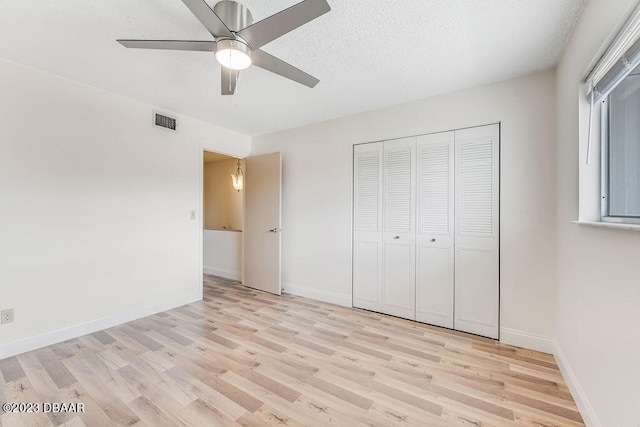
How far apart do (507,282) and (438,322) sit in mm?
786

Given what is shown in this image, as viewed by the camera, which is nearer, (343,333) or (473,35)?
(473,35)

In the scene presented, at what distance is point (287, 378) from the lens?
6.40 ft

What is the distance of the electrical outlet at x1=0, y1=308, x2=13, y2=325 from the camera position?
86.8 inches

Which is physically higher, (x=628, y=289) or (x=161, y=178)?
(x=161, y=178)

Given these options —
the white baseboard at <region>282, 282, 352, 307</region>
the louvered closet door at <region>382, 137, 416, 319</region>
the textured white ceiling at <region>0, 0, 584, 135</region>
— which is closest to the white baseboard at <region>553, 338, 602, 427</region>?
the louvered closet door at <region>382, 137, 416, 319</region>

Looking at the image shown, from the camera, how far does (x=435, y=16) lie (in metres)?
1.69

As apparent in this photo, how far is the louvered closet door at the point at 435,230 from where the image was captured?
2.77 m

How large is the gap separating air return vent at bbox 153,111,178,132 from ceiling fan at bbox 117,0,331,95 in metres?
1.81

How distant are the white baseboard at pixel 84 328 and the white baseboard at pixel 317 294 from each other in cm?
136

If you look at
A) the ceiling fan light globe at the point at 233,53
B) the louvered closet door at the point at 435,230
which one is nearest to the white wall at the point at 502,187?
the louvered closet door at the point at 435,230

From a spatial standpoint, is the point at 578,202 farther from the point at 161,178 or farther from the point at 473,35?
the point at 161,178

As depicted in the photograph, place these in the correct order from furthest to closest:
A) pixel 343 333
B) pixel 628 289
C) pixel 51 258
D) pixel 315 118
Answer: pixel 315 118 → pixel 343 333 → pixel 51 258 → pixel 628 289

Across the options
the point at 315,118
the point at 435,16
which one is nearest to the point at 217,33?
the point at 435,16

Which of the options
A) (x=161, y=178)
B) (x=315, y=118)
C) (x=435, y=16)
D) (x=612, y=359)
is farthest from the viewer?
(x=315, y=118)
